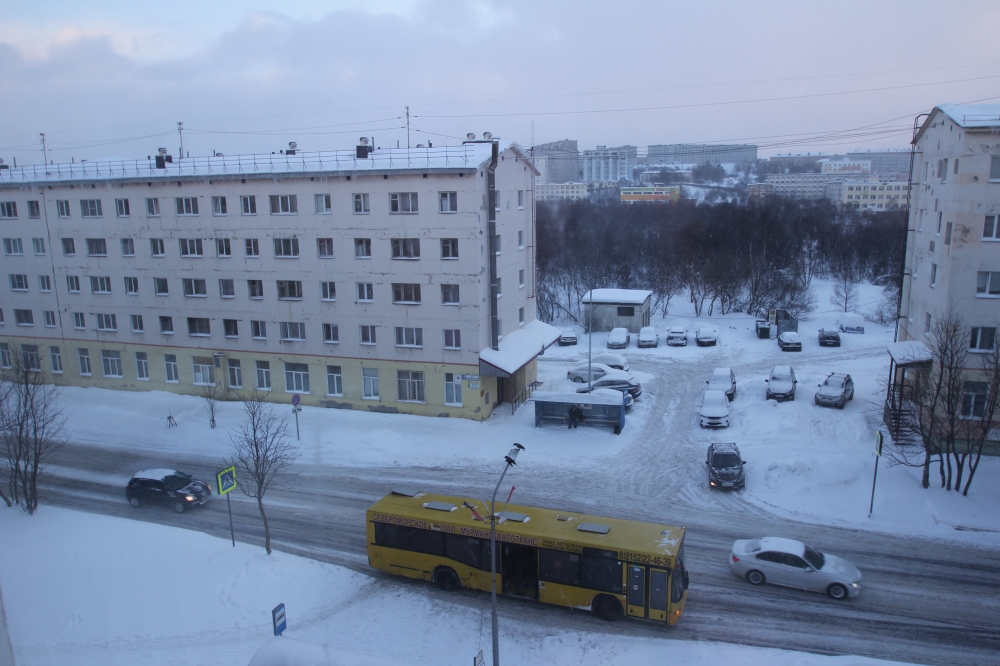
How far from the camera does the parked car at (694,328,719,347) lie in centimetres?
4388

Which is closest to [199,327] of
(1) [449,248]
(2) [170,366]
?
(2) [170,366]

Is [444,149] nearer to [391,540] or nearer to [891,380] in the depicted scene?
[391,540]

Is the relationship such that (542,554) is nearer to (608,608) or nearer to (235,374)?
(608,608)

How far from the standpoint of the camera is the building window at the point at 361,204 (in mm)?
29203

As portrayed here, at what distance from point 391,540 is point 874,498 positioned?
593 inches

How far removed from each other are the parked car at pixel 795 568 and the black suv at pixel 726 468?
5.24 meters

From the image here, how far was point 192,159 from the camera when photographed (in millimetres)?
33281

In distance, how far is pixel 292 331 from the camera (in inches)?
1233

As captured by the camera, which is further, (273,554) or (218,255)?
(218,255)

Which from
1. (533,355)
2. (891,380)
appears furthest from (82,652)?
(891,380)

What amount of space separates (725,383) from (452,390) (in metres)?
13.2

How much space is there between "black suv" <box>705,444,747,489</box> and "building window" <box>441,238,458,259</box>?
12940 mm

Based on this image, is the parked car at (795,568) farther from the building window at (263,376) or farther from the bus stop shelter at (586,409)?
the building window at (263,376)

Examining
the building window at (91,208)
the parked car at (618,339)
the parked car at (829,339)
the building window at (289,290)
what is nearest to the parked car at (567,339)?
the parked car at (618,339)
